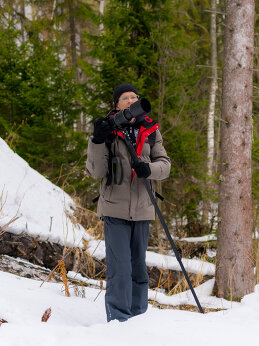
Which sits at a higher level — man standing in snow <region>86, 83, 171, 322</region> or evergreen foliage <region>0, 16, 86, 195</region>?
evergreen foliage <region>0, 16, 86, 195</region>

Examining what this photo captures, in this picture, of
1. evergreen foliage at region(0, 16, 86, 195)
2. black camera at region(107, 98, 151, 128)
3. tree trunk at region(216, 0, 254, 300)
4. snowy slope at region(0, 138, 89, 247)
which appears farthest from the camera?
evergreen foliage at region(0, 16, 86, 195)

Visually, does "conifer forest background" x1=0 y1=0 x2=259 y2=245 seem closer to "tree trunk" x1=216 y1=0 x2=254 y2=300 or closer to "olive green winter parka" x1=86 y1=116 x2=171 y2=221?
"tree trunk" x1=216 y1=0 x2=254 y2=300

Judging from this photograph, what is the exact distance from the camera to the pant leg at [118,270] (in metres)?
2.81

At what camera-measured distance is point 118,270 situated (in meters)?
2.84

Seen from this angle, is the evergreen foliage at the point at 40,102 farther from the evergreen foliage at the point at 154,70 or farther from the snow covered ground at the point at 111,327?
the snow covered ground at the point at 111,327

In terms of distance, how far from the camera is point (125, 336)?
229 cm

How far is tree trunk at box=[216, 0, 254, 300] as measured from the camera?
16.9ft

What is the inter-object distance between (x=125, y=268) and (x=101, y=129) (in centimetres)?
111

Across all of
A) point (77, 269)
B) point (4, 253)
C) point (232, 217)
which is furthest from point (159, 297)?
point (4, 253)

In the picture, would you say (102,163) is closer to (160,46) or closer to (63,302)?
(63,302)

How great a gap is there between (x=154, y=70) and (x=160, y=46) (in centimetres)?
58

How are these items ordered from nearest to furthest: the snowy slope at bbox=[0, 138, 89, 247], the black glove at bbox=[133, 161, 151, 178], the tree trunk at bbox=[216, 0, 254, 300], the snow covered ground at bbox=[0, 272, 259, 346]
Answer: the snow covered ground at bbox=[0, 272, 259, 346] → the black glove at bbox=[133, 161, 151, 178] → the snowy slope at bbox=[0, 138, 89, 247] → the tree trunk at bbox=[216, 0, 254, 300]

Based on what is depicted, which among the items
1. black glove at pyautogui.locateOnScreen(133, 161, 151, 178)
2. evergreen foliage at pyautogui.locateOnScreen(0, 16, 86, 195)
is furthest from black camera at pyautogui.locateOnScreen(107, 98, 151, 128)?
evergreen foliage at pyautogui.locateOnScreen(0, 16, 86, 195)

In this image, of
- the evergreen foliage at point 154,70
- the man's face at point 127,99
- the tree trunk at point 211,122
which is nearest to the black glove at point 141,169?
the man's face at point 127,99
